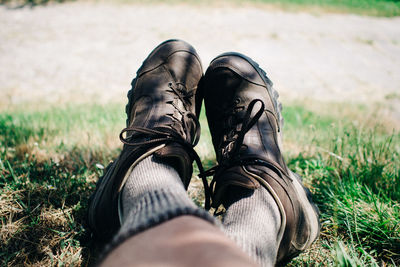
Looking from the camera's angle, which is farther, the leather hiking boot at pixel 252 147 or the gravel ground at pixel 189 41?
the gravel ground at pixel 189 41

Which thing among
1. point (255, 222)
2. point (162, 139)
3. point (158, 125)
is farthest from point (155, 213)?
point (158, 125)

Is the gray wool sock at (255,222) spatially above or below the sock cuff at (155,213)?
below

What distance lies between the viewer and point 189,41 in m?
7.92

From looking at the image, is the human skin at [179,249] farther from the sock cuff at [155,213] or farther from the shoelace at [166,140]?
the shoelace at [166,140]

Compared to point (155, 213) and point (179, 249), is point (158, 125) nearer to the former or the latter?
point (155, 213)

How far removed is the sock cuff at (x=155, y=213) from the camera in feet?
2.33

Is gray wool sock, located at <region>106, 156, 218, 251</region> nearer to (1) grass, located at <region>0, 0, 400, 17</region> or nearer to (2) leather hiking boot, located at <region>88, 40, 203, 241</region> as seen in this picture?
(2) leather hiking boot, located at <region>88, 40, 203, 241</region>

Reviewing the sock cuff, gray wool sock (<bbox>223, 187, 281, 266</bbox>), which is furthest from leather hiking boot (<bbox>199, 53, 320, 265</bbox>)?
the sock cuff

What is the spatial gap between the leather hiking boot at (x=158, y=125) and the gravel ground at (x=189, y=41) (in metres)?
3.02

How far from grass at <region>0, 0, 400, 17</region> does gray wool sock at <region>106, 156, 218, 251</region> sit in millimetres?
10929

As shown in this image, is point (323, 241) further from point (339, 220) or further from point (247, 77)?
point (247, 77)

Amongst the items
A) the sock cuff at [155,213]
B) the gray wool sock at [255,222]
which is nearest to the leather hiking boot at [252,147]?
the gray wool sock at [255,222]

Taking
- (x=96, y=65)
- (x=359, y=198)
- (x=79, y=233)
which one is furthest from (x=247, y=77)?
(x=96, y=65)

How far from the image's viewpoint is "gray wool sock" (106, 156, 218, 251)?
2.44 feet
